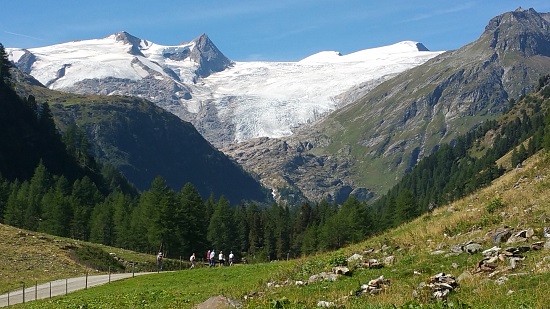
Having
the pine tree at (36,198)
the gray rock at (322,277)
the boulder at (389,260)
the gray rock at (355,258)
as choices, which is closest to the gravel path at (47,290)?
the gray rock at (355,258)

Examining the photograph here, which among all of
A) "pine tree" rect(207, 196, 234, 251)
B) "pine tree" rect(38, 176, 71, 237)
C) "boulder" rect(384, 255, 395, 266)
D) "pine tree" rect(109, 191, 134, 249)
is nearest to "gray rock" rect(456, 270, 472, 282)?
"boulder" rect(384, 255, 395, 266)

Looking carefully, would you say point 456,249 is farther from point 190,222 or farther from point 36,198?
point 36,198

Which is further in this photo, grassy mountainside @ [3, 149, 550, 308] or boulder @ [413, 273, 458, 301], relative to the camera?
Result: boulder @ [413, 273, 458, 301]

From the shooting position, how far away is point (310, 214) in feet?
531

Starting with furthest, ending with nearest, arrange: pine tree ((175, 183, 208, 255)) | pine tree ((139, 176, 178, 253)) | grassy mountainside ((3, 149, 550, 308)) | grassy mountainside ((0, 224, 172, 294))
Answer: pine tree ((175, 183, 208, 255)) → pine tree ((139, 176, 178, 253)) → grassy mountainside ((0, 224, 172, 294)) → grassy mountainside ((3, 149, 550, 308))

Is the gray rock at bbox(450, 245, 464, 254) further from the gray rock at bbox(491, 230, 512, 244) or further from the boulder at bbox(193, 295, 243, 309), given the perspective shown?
the boulder at bbox(193, 295, 243, 309)

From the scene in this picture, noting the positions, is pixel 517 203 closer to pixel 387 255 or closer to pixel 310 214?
pixel 387 255

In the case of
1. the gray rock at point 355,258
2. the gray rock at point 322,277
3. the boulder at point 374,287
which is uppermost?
the boulder at point 374,287

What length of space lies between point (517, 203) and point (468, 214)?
8.79 ft

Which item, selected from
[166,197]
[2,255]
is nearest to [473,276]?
[2,255]

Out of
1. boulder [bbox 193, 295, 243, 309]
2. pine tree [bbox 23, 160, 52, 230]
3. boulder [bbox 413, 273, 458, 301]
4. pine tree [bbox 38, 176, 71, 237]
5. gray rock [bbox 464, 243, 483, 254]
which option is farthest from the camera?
pine tree [bbox 23, 160, 52, 230]

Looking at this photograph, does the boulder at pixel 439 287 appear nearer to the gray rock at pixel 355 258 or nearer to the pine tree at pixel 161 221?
the gray rock at pixel 355 258

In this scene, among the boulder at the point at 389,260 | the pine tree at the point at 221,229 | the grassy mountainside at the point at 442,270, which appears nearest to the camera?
the grassy mountainside at the point at 442,270

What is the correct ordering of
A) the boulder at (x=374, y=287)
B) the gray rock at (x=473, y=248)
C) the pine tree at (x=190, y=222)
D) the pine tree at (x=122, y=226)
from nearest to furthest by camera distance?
the boulder at (x=374, y=287) < the gray rock at (x=473, y=248) < the pine tree at (x=190, y=222) < the pine tree at (x=122, y=226)
